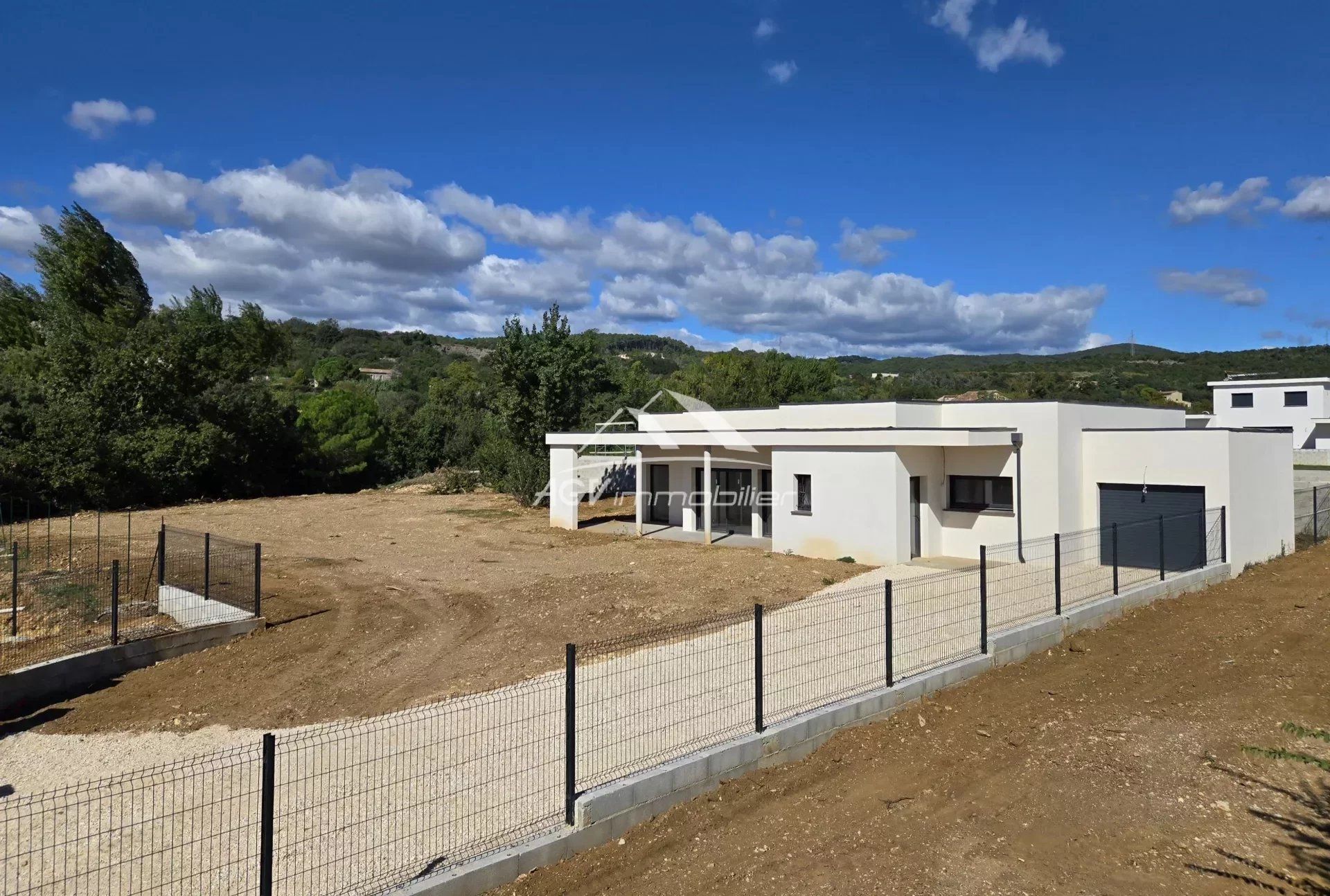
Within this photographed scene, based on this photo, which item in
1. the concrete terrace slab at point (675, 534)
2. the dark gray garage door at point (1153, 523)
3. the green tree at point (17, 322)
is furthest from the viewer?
the green tree at point (17, 322)

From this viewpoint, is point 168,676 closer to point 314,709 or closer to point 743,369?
point 314,709

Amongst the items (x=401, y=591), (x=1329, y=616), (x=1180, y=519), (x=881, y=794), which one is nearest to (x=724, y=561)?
(x=401, y=591)

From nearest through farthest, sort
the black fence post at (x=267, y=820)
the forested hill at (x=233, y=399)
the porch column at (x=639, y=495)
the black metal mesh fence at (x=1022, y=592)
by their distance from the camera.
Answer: the black fence post at (x=267, y=820), the black metal mesh fence at (x=1022, y=592), the porch column at (x=639, y=495), the forested hill at (x=233, y=399)

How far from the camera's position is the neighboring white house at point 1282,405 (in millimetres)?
40438

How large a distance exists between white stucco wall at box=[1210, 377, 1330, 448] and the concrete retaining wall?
147 feet

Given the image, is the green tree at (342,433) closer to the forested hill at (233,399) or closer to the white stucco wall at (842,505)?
the forested hill at (233,399)

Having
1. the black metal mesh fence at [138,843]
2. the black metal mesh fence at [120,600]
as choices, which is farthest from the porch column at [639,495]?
the black metal mesh fence at [138,843]

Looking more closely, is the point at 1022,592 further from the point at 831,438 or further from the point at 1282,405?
the point at 1282,405

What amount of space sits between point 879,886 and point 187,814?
16.8 feet

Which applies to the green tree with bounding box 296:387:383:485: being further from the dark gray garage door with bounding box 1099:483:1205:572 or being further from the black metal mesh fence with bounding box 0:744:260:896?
the black metal mesh fence with bounding box 0:744:260:896

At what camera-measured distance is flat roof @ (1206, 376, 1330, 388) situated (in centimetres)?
4091

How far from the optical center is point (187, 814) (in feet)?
19.5

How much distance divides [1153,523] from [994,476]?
3198 mm

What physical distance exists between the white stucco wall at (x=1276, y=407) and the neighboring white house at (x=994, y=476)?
2827 cm
